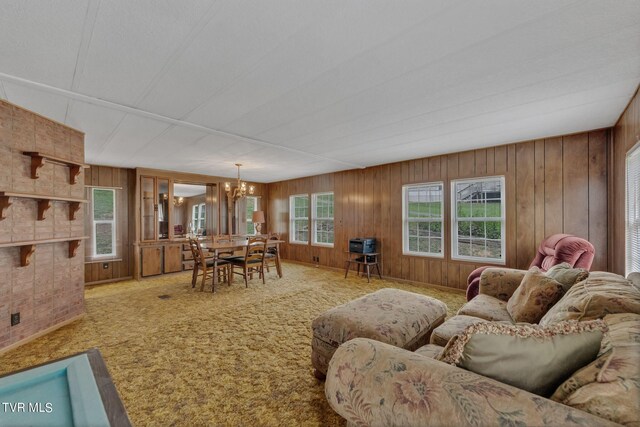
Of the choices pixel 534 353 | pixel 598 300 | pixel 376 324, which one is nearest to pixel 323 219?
pixel 376 324

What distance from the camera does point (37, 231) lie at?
2953 mm

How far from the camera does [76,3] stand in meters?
1.42

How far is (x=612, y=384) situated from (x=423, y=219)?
4.49 m

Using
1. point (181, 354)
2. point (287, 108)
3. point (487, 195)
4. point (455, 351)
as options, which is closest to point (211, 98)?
point (287, 108)

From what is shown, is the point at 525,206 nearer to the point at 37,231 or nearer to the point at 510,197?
the point at 510,197

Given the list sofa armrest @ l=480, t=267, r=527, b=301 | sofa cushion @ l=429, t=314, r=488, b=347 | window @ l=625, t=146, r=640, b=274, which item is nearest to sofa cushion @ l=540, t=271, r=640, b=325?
sofa cushion @ l=429, t=314, r=488, b=347

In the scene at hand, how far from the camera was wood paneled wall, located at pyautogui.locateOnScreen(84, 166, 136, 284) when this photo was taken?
5.49 meters

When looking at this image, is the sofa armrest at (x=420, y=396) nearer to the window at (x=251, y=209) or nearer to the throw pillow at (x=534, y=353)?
the throw pillow at (x=534, y=353)

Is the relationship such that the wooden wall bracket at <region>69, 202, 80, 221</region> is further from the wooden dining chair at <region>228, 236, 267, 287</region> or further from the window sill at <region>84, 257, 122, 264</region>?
the window sill at <region>84, 257, 122, 264</region>

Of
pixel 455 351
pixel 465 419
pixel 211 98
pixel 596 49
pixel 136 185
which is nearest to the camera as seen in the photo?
pixel 465 419

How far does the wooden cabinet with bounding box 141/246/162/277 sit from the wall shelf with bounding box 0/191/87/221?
Answer: 2.62 metres

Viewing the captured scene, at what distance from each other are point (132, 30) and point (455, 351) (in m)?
2.33

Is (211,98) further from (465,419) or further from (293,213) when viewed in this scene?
(293,213)

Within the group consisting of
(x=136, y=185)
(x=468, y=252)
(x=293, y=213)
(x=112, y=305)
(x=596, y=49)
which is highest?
(x=596, y=49)
